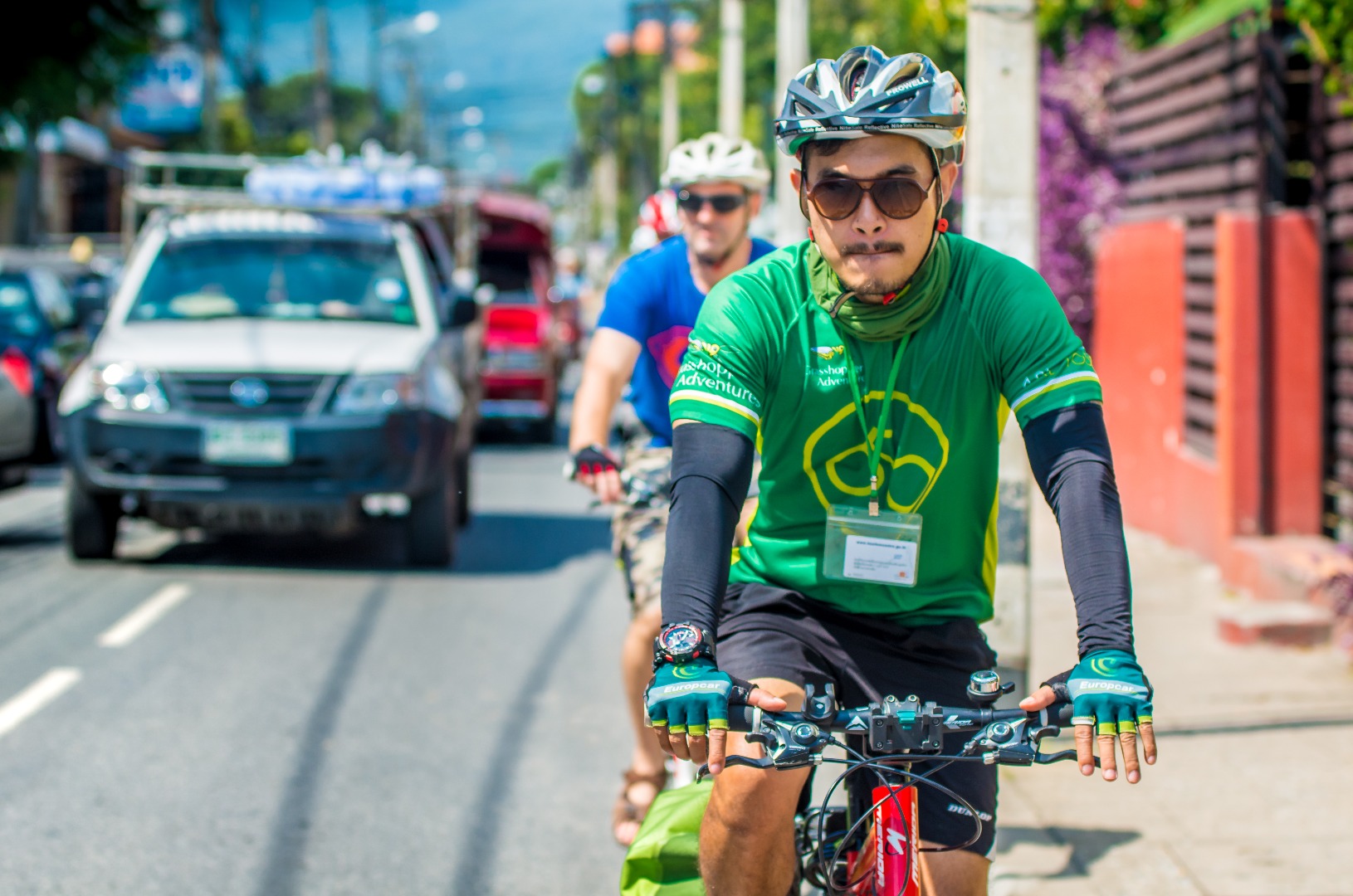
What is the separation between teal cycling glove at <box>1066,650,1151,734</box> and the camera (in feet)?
8.11

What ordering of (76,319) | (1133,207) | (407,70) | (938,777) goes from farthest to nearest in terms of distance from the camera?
(407,70)
(76,319)
(1133,207)
(938,777)

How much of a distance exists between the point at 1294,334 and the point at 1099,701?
270 inches

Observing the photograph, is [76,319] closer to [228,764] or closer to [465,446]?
[465,446]

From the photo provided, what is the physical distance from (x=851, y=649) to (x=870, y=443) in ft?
1.31

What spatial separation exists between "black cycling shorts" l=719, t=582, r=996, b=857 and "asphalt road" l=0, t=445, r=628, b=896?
1.90 metres

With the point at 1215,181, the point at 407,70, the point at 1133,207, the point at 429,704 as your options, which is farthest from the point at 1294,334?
the point at 407,70

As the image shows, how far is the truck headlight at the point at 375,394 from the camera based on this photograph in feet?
30.3

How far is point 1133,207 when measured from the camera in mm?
12117

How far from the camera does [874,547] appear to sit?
119 inches

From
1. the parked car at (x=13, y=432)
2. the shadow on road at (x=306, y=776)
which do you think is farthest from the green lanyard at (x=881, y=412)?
the parked car at (x=13, y=432)

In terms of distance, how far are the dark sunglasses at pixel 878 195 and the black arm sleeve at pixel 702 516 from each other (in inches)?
18.2

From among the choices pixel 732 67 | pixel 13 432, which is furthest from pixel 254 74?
pixel 13 432

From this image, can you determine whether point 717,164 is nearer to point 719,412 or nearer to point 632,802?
point 632,802

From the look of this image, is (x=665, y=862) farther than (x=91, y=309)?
No
